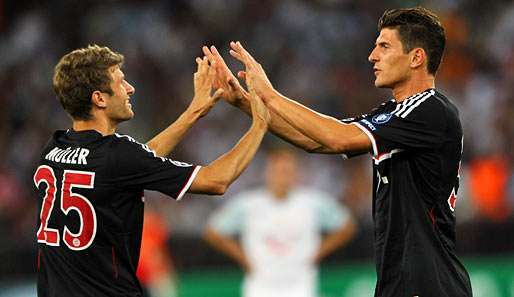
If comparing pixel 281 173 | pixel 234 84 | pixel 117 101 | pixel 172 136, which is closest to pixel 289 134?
pixel 234 84

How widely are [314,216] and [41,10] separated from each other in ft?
20.7

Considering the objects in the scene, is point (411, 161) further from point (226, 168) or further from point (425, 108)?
point (226, 168)

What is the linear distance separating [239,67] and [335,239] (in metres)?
4.09

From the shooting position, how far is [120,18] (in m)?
14.5

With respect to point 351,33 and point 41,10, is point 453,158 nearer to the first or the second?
point 351,33

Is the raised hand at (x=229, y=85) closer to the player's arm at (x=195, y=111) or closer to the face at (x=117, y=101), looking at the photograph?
the player's arm at (x=195, y=111)

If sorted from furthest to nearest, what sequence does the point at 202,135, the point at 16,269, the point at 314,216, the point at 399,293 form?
the point at 202,135 < the point at 16,269 < the point at 314,216 < the point at 399,293

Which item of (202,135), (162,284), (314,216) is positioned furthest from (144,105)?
(314,216)

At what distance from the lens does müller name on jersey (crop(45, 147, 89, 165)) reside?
5352mm

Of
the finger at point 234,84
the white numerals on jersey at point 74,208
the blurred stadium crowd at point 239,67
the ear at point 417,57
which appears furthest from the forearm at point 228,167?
the blurred stadium crowd at point 239,67

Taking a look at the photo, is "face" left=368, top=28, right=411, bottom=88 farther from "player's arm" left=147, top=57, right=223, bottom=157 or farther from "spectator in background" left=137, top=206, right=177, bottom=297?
"spectator in background" left=137, top=206, right=177, bottom=297

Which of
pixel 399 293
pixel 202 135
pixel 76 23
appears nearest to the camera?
pixel 399 293

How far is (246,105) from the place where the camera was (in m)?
6.34

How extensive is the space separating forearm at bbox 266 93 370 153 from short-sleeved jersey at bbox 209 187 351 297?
4.13m
